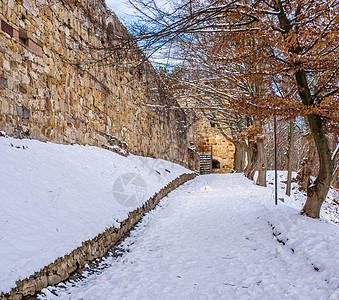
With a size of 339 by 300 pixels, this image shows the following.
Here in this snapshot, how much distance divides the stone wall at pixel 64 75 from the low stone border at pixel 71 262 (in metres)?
1.99

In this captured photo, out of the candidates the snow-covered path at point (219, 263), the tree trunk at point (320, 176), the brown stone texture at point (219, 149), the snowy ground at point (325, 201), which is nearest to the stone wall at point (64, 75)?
the snow-covered path at point (219, 263)

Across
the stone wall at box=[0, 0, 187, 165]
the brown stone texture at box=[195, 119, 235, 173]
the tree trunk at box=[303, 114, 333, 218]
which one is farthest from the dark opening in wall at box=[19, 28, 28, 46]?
the brown stone texture at box=[195, 119, 235, 173]

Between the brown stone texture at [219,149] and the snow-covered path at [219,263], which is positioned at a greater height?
the brown stone texture at [219,149]

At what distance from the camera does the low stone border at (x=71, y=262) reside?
2482 millimetres

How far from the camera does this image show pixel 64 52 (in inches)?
232

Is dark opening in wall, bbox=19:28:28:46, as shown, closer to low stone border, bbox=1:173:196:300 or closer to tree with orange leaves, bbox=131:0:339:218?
tree with orange leaves, bbox=131:0:339:218

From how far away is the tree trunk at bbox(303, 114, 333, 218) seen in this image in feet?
17.2

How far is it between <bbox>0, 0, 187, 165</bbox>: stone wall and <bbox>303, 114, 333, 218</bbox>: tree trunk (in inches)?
133

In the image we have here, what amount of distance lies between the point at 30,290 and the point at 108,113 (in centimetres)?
604

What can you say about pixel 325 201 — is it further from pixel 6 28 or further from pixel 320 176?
pixel 6 28

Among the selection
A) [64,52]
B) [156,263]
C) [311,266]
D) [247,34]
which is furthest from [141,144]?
[311,266]

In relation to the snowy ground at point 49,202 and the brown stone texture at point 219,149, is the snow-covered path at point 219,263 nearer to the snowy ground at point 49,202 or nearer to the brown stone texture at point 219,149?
the snowy ground at point 49,202

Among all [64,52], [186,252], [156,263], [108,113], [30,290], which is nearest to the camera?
[30,290]

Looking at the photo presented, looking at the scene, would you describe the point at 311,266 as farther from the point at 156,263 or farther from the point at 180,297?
the point at 156,263
